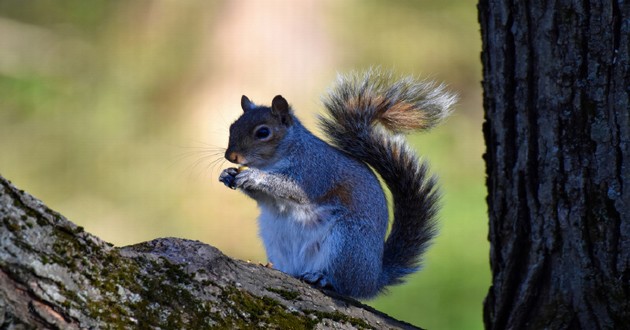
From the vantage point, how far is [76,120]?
5.70 metres

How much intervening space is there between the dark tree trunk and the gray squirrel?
0.64 metres

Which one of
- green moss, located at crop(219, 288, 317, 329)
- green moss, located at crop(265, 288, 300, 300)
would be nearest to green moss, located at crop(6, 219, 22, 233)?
green moss, located at crop(219, 288, 317, 329)

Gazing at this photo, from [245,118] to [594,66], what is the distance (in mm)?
1232

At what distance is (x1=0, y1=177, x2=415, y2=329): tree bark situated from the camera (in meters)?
1.24

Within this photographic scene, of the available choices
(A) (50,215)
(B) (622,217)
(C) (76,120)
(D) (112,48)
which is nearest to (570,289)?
(B) (622,217)

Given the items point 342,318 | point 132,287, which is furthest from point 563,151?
point 132,287

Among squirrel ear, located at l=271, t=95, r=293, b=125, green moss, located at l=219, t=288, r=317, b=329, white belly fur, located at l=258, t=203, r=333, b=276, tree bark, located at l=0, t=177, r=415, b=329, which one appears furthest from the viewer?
squirrel ear, located at l=271, t=95, r=293, b=125

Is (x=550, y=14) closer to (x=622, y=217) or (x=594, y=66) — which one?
(x=594, y=66)

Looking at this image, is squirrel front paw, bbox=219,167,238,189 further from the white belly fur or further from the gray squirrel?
the white belly fur

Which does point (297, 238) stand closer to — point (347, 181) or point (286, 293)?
point (347, 181)

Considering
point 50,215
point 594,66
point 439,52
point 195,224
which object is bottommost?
point 50,215

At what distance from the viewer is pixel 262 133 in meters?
2.48

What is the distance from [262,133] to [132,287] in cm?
115

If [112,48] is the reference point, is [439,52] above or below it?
above
